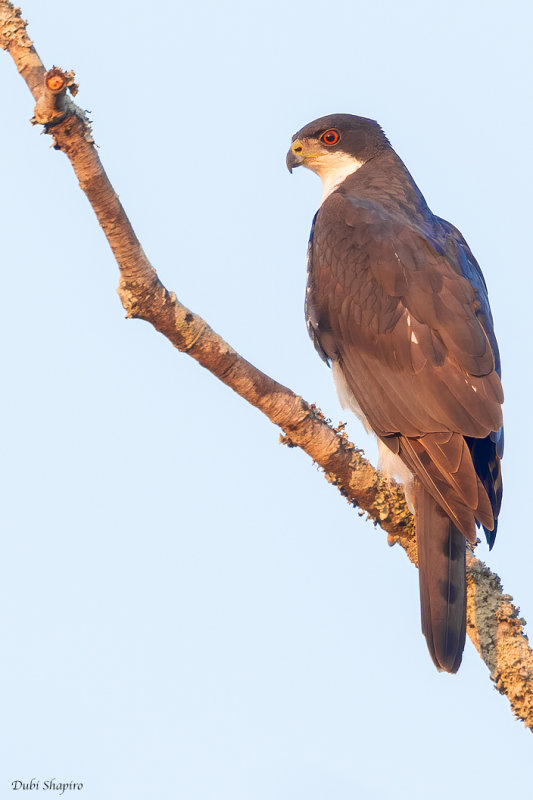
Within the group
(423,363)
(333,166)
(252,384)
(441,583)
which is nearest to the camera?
(252,384)

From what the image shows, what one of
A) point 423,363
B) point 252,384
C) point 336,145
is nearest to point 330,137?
point 336,145

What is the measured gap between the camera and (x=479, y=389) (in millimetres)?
5082

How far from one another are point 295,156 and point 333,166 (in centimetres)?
28

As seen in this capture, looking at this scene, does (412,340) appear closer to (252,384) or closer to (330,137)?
(252,384)

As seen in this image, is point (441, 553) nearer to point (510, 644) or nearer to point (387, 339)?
point (510, 644)

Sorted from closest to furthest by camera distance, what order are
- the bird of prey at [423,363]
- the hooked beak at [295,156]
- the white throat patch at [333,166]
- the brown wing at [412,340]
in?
the bird of prey at [423,363] → the brown wing at [412,340] → the white throat patch at [333,166] → the hooked beak at [295,156]

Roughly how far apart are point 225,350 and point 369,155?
319cm

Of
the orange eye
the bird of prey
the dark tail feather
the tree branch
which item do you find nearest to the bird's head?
the orange eye

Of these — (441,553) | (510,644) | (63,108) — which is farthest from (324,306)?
(63,108)

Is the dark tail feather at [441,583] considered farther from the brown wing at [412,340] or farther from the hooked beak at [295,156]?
the hooked beak at [295,156]

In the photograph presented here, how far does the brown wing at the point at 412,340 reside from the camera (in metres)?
4.98

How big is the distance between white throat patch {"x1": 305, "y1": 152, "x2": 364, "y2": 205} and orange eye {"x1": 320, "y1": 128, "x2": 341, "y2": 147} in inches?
3.8

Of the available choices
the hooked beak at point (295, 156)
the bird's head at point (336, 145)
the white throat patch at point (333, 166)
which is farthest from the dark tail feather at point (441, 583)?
the hooked beak at point (295, 156)

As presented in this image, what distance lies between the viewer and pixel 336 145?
6.99m
